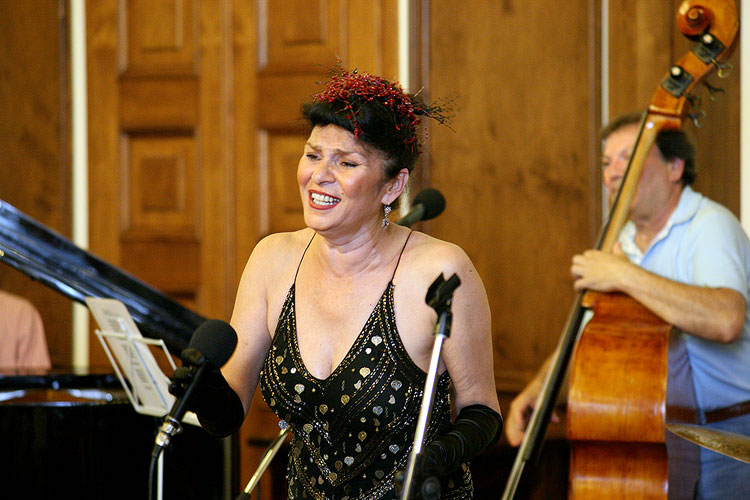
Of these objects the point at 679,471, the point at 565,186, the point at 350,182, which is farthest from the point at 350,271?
the point at 565,186

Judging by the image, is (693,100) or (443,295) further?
(693,100)

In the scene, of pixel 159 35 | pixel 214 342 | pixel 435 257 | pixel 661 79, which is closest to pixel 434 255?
pixel 435 257

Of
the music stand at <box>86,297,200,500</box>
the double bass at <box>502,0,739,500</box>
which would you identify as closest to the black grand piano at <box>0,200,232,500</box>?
the music stand at <box>86,297,200,500</box>

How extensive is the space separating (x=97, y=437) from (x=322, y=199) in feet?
4.12

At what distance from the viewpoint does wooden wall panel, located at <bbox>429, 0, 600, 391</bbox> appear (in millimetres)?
3645

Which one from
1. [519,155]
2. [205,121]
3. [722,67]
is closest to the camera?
[722,67]

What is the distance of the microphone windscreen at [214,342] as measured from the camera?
5.20ft

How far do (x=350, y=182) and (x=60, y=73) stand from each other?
2.99 metres

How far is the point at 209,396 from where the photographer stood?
180cm

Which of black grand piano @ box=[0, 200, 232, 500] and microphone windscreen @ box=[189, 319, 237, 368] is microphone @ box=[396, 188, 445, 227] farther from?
black grand piano @ box=[0, 200, 232, 500]

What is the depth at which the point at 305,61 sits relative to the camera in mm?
4168

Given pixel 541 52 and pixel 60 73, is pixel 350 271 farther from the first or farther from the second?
pixel 60 73

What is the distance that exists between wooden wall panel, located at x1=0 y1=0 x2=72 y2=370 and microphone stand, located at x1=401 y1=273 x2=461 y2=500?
10.9ft

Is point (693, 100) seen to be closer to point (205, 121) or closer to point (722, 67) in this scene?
point (722, 67)
